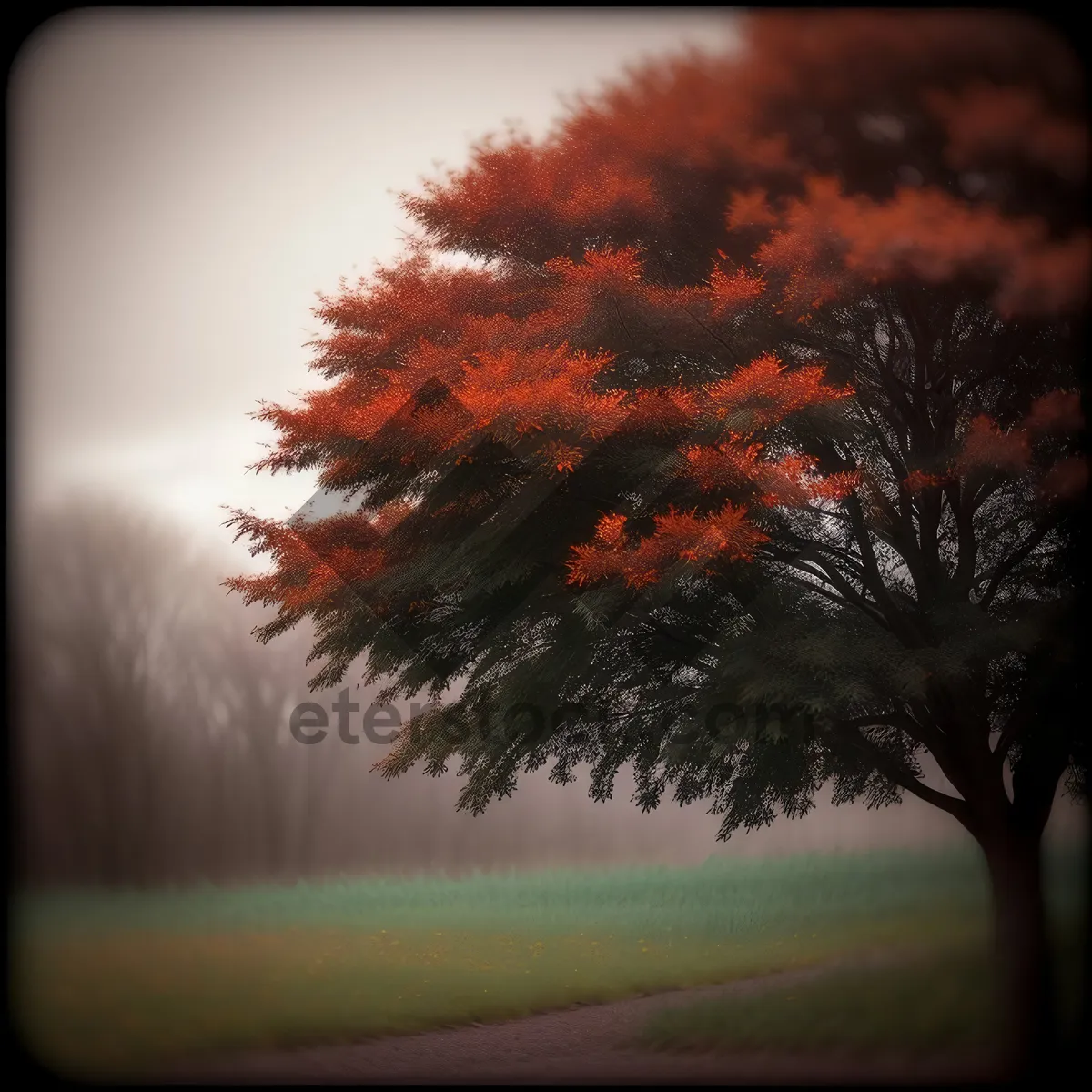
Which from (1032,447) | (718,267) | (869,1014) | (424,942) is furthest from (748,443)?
(424,942)

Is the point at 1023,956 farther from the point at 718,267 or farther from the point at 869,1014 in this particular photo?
the point at 718,267

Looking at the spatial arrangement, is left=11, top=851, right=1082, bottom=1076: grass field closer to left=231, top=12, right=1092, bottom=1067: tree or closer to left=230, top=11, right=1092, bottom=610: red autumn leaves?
left=231, top=12, right=1092, bottom=1067: tree

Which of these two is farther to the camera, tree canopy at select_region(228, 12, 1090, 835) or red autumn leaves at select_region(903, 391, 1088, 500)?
red autumn leaves at select_region(903, 391, 1088, 500)

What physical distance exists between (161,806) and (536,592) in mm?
3367

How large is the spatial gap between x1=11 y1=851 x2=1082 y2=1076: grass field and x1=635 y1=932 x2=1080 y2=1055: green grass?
0.36 metres

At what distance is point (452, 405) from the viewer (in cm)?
579

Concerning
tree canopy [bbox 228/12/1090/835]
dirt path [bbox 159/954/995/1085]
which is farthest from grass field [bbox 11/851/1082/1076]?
tree canopy [bbox 228/12/1090/835]

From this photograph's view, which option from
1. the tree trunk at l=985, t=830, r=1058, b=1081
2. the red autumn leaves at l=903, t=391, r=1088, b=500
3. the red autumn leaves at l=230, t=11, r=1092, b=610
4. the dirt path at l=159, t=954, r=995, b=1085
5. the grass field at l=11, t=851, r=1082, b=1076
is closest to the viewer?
the red autumn leaves at l=230, t=11, r=1092, b=610

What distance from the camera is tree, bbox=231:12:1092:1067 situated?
540 cm

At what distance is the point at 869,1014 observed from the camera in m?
6.16

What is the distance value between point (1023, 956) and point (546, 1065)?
321 cm

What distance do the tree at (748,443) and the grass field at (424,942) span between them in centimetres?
108

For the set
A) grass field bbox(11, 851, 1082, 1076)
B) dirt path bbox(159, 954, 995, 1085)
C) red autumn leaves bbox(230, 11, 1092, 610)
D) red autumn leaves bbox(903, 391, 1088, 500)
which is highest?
red autumn leaves bbox(230, 11, 1092, 610)

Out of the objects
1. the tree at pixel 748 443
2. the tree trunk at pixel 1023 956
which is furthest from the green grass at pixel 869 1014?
the tree at pixel 748 443
